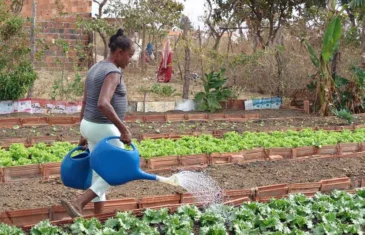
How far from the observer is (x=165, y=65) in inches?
603

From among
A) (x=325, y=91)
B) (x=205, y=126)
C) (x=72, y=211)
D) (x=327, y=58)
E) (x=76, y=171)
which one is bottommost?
(x=72, y=211)

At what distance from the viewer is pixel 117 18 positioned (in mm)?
14906

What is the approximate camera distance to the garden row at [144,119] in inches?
395

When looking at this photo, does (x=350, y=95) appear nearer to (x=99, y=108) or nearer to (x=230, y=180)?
(x=230, y=180)

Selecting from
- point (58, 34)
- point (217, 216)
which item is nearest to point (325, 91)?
point (58, 34)

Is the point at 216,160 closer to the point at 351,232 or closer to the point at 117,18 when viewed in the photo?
the point at 351,232

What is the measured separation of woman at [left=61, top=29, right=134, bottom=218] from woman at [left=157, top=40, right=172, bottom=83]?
33.9ft

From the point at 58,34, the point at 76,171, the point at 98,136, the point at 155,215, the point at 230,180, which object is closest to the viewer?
the point at 155,215

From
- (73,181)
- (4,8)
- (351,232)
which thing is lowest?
(351,232)

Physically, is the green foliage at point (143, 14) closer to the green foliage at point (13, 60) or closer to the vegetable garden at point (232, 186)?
the green foliage at point (13, 60)

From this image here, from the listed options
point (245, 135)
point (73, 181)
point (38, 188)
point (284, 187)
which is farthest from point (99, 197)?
point (245, 135)

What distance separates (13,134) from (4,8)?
3318 millimetres

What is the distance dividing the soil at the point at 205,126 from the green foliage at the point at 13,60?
1590 mm

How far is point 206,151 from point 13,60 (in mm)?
5121
